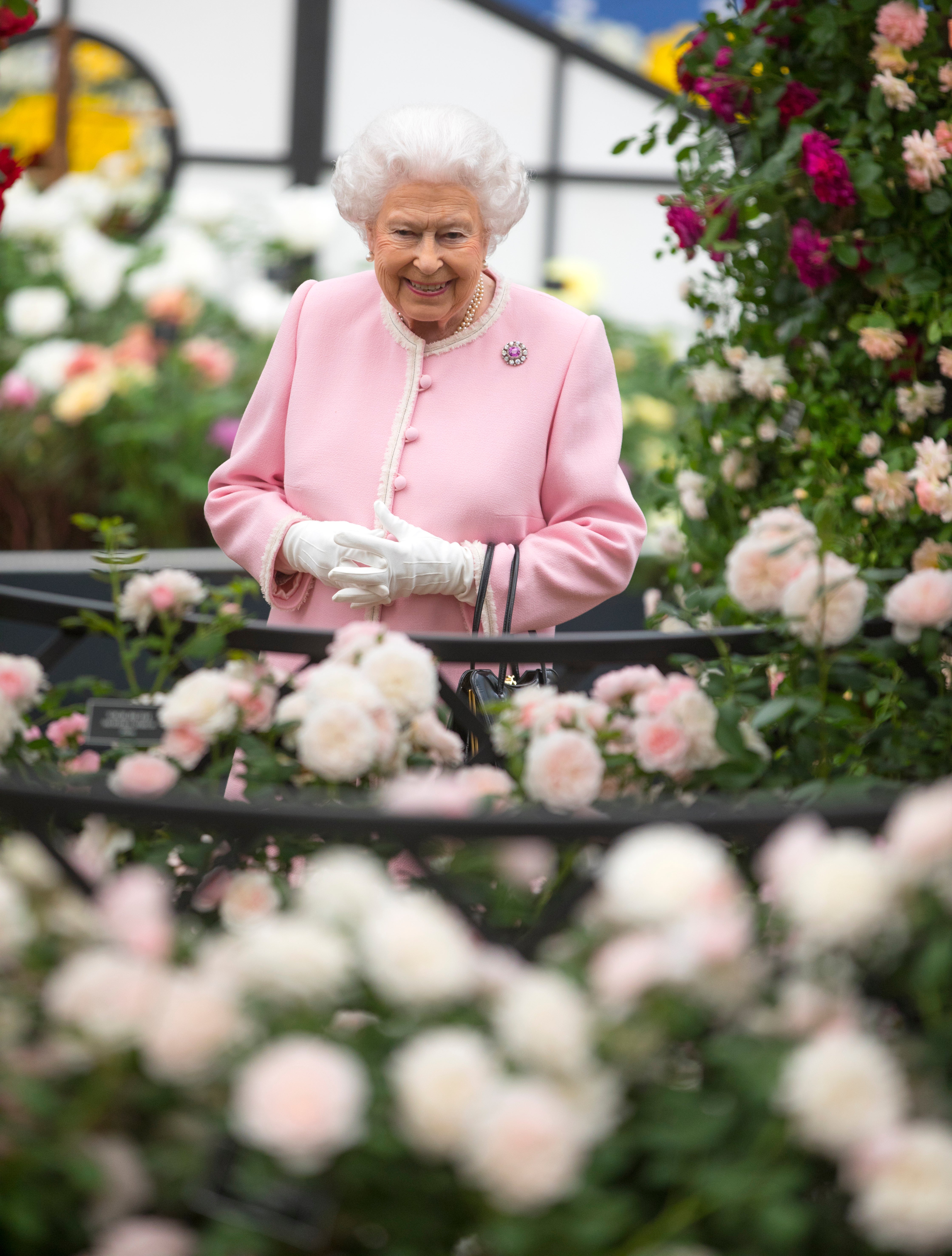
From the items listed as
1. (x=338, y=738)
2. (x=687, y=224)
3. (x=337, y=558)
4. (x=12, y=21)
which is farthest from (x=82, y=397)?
(x=338, y=738)

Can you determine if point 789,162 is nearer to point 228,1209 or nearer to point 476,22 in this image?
point 228,1209

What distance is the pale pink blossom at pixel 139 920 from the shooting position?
69 centimetres

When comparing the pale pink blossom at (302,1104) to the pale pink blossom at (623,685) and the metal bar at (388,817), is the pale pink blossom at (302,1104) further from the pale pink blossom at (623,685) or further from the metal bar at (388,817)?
the pale pink blossom at (623,685)

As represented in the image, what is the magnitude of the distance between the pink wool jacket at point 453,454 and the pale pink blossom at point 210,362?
9.00 ft

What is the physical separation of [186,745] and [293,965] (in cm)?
51

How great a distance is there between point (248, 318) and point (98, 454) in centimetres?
84

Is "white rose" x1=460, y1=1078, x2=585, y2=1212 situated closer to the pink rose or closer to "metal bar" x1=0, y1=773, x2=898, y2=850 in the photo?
"metal bar" x1=0, y1=773, x2=898, y2=850

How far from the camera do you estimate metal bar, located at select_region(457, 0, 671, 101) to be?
6.19m

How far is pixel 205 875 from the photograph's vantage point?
43.9 inches

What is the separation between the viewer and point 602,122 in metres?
6.47

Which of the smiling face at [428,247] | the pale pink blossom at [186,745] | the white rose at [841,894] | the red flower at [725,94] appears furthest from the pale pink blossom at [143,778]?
the red flower at [725,94]

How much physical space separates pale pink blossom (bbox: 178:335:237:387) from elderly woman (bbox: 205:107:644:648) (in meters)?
2.71

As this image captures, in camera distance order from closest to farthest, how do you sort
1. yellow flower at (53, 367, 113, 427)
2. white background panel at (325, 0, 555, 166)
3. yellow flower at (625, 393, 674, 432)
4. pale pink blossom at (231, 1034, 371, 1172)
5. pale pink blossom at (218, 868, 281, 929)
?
pale pink blossom at (231, 1034, 371, 1172) → pale pink blossom at (218, 868, 281, 929) → yellow flower at (53, 367, 113, 427) → yellow flower at (625, 393, 674, 432) → white background panel at (325, 0, 555, 166)

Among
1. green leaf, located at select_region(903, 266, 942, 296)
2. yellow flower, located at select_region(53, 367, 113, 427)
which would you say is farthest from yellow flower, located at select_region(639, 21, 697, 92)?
green leaf, located at select_region(903, 266, 942, 296)
